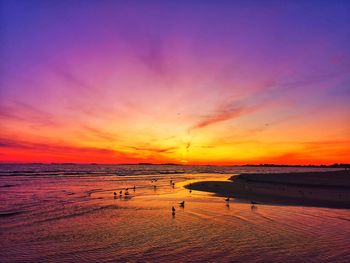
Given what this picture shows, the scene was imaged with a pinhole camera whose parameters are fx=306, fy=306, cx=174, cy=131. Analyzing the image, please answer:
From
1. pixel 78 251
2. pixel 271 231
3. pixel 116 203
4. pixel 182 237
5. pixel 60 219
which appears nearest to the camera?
pixel 78 251

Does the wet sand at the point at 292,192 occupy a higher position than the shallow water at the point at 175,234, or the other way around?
the wet sand at the point at 292,192

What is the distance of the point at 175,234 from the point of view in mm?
18047

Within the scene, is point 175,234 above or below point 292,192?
below

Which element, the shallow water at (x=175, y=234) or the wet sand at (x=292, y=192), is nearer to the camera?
the shallow water at (x=175, y=234)

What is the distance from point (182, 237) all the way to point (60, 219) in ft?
35.3

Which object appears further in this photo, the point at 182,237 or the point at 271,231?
the point at 271,231

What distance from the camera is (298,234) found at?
17797 mm

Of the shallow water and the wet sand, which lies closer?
the shallow water

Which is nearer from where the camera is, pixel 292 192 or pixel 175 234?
pixel 175 234

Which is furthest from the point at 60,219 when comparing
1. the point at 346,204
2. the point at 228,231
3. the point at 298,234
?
the point at 346,204

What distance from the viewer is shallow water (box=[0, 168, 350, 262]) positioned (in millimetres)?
14016

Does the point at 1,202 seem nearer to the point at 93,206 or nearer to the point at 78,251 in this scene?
the point at 93,206

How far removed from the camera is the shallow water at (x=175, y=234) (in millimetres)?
14016

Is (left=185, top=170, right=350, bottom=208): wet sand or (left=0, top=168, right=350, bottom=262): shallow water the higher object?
(left=185, top=170, right=350, bottom=208): wet sand
